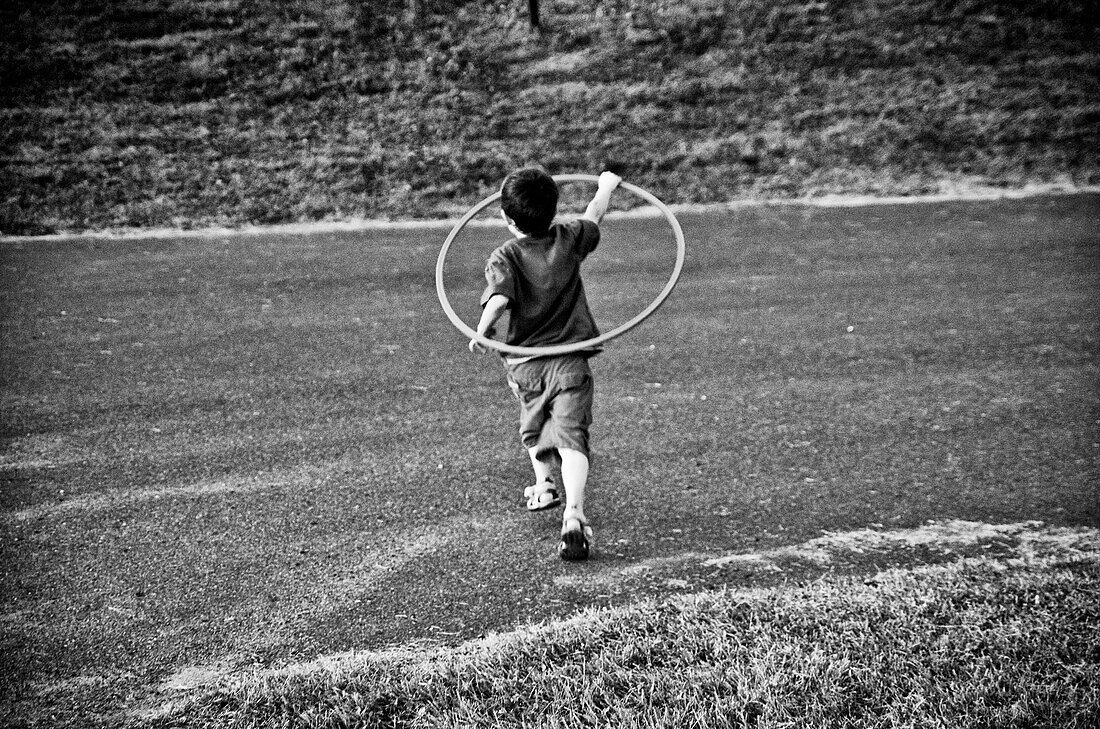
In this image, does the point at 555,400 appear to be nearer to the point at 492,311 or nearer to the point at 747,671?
the point at 492,311

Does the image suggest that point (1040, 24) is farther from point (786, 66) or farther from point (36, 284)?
point (36, 284)

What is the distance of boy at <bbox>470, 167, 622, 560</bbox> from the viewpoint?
14.9 feet

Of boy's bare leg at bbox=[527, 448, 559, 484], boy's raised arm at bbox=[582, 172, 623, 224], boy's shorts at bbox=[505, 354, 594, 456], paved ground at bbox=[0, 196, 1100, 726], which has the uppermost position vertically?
boy's raised arm at bbox=[582, 172, 623, 224]

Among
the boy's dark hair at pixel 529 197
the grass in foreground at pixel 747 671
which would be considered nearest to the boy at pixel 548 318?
the boy's dark hair at pixel 529 197

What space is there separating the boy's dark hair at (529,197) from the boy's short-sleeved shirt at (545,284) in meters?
0.11

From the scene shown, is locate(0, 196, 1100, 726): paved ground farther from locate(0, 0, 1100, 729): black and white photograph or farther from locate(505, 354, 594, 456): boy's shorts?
locate(505, 354, 594, 456): boy's shorts

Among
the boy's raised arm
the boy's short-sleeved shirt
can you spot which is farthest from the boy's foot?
the boy's raised arm

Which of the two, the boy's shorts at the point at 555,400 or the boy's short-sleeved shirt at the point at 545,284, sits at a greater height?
the boy's short-sleeved shirt at the point at 545,284

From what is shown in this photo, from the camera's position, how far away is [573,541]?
14.9ft

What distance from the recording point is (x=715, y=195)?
40.4ft

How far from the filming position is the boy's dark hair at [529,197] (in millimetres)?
4480

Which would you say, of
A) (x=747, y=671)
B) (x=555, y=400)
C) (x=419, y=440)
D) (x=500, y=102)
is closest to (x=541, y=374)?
(x=555, y=400)

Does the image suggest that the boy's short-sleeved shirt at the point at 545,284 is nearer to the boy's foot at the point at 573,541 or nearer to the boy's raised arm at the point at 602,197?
the boy's raised arm at the point at 602,197

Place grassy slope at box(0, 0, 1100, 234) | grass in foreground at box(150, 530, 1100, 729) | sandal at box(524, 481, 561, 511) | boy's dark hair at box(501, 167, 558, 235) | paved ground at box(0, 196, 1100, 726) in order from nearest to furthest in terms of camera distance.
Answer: grass in foreground at box(150, 530, 1100, 729), paved ground at box(0, 196, 1100, 726), boy's dark hair at box(501, 167, 558, 235), sandal at box(524, 481, 561, 511), grassy slope at box(0, 0, 1100, 234)
